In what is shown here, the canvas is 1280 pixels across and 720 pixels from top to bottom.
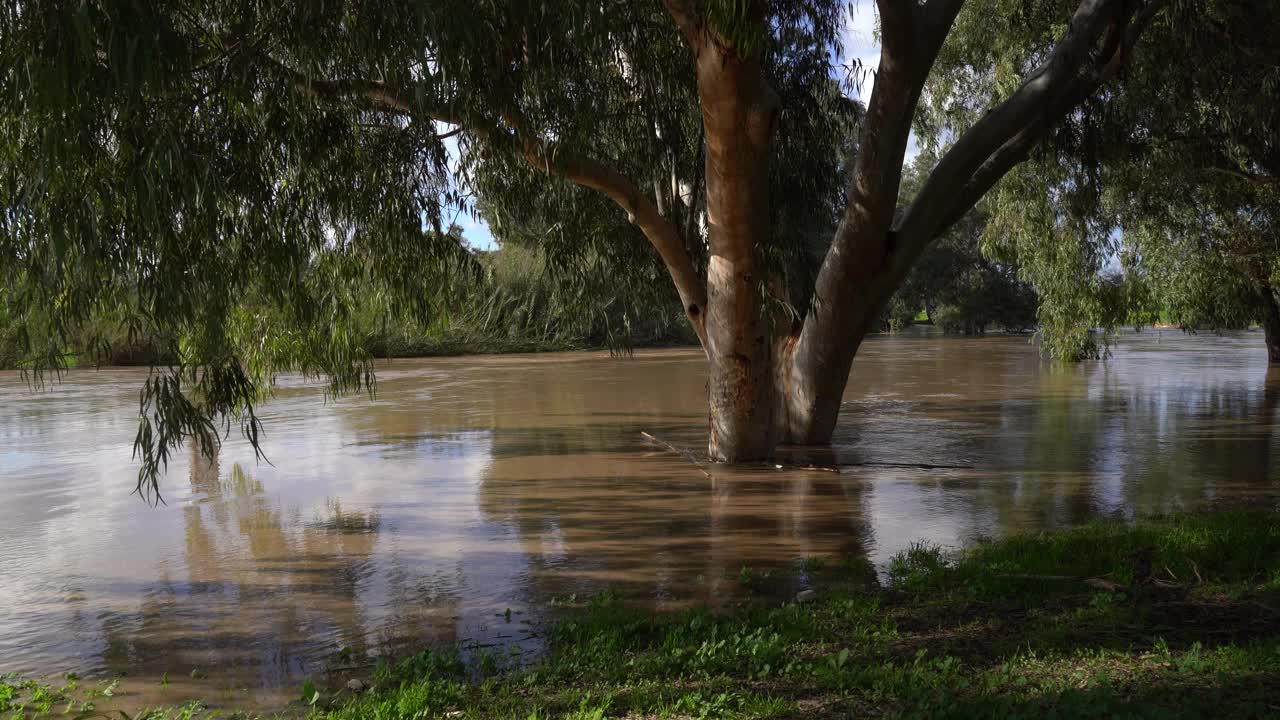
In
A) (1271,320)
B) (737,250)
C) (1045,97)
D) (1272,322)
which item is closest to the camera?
(1045,97)

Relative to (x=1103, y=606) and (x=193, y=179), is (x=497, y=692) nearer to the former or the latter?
(x=1103, y=606)

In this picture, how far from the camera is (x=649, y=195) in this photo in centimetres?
1063

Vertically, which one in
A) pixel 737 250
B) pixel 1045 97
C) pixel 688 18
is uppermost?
pixel 688 18

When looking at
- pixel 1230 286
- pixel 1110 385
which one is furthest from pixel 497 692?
pixel 1110 385

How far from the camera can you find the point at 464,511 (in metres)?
7.89

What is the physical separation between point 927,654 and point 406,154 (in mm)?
5544

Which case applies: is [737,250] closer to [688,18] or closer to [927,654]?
[688,18]

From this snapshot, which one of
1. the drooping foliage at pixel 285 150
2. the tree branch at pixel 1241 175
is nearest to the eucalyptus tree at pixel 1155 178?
the tree branch at pixel 1241 175

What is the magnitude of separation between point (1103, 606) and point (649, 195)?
7145 millimetres

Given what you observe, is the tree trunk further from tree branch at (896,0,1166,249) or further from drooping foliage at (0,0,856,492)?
tree branch at (896,0,1166,249)

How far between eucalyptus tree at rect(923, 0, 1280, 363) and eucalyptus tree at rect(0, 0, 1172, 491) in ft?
4.32

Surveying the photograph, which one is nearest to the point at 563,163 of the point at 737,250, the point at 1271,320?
the point at 737,250

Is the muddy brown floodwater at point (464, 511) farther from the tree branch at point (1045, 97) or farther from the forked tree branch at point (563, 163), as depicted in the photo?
the tree branch at point (1045, 97)

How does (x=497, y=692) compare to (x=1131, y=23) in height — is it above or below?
below
